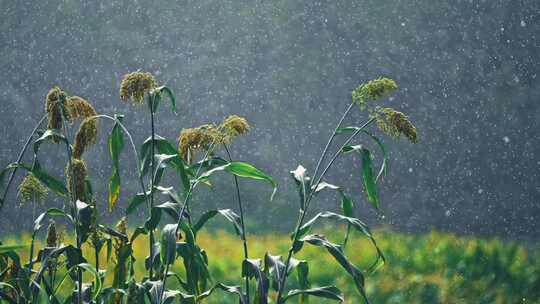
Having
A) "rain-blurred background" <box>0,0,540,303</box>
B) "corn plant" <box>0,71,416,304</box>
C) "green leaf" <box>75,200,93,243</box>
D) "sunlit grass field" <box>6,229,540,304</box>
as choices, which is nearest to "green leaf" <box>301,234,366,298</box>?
"corn plant" <box>0,71,416,304</box>

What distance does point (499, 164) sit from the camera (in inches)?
198

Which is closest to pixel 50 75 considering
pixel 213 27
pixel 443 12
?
pixel 213 27

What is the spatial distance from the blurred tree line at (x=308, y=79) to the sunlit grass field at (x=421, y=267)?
0.48 metres

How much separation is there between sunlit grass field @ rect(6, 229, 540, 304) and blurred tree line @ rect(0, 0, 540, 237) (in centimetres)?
48

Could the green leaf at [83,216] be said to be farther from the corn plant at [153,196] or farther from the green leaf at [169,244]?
the green leaf at [169,244]

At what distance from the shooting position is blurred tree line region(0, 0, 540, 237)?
5000 mm

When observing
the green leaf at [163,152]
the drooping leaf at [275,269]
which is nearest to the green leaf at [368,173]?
the drooping leaf at [275,269]

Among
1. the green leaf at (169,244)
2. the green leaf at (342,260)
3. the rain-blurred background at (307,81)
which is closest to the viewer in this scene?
the green leaf at (169,244)

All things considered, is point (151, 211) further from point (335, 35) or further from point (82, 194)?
point (335, 35)

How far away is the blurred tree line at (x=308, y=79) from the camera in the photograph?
16.4ft

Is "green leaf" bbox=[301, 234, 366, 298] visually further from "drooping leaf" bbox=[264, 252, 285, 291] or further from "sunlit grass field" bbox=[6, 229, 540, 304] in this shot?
"sunlit grass field" bbox=[6, 229, 540, 304]

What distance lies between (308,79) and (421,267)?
1.43 meters

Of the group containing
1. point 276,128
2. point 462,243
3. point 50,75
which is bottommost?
point 462,243

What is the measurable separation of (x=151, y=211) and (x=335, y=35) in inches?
131
